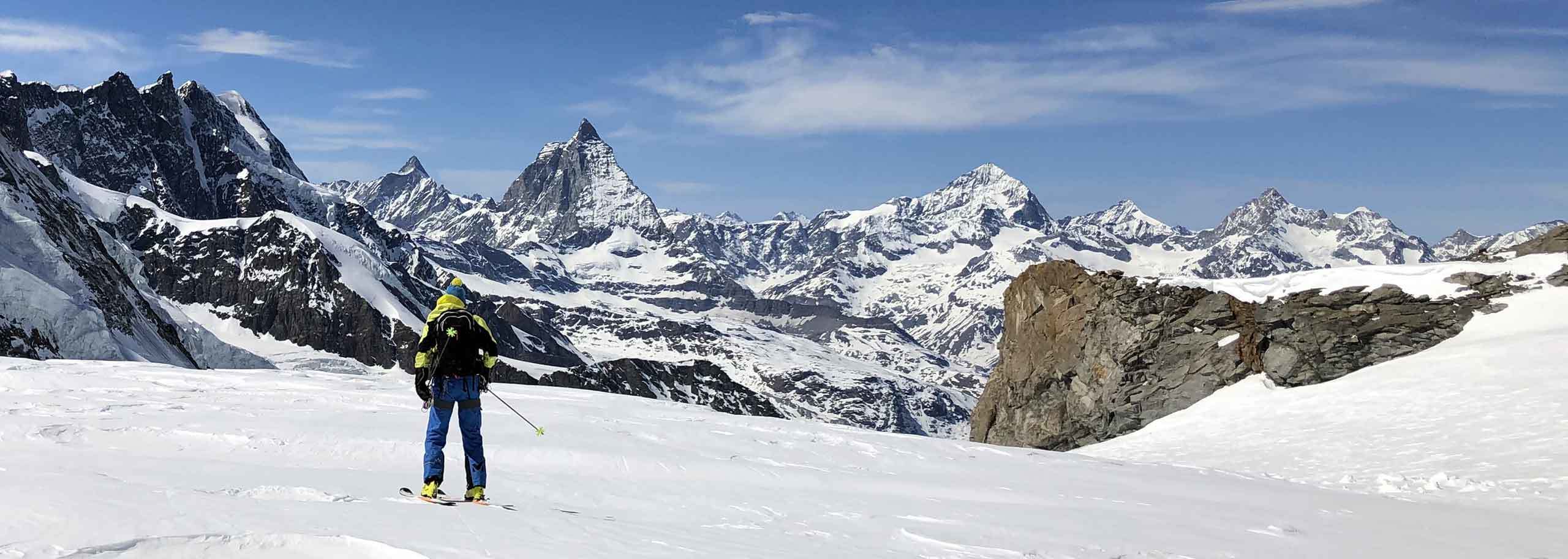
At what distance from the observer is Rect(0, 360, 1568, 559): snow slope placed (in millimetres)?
8930

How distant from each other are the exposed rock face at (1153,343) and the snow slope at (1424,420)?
0.91m

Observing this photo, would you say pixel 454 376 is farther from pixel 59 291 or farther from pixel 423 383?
pixel 59 291

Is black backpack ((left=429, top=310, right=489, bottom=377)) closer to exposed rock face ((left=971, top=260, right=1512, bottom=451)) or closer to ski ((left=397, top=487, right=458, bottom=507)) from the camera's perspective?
ski ((left=397, top=487, right=458, bottom=507))

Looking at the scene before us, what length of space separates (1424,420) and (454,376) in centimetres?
2698

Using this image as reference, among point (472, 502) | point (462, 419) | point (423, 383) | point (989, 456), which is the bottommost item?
point (472, 502)

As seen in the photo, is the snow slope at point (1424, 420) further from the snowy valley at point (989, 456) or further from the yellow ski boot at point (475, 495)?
the yellow ski boot at point (475, 495)

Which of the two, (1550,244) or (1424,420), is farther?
(1550,244)

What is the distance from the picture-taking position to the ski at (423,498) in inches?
436

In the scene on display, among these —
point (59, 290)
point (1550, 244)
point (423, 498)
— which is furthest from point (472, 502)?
point (59, 290)

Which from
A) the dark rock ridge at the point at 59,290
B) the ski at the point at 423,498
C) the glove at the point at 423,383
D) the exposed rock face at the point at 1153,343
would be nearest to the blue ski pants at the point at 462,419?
the glove at the point at 423,383

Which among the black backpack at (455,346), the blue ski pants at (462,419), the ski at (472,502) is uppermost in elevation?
the black backpack at (455,346)

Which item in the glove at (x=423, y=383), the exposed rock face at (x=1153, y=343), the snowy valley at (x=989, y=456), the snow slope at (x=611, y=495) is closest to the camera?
the snow slope at (x=611, y=495)

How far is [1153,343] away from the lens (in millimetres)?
43812

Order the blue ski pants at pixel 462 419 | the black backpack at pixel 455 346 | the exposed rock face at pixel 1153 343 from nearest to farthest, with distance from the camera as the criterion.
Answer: the blue ski pants at pixel 462 419, the black backpack at pixel 455 346, the exposed rock face at pixel 1153 343
